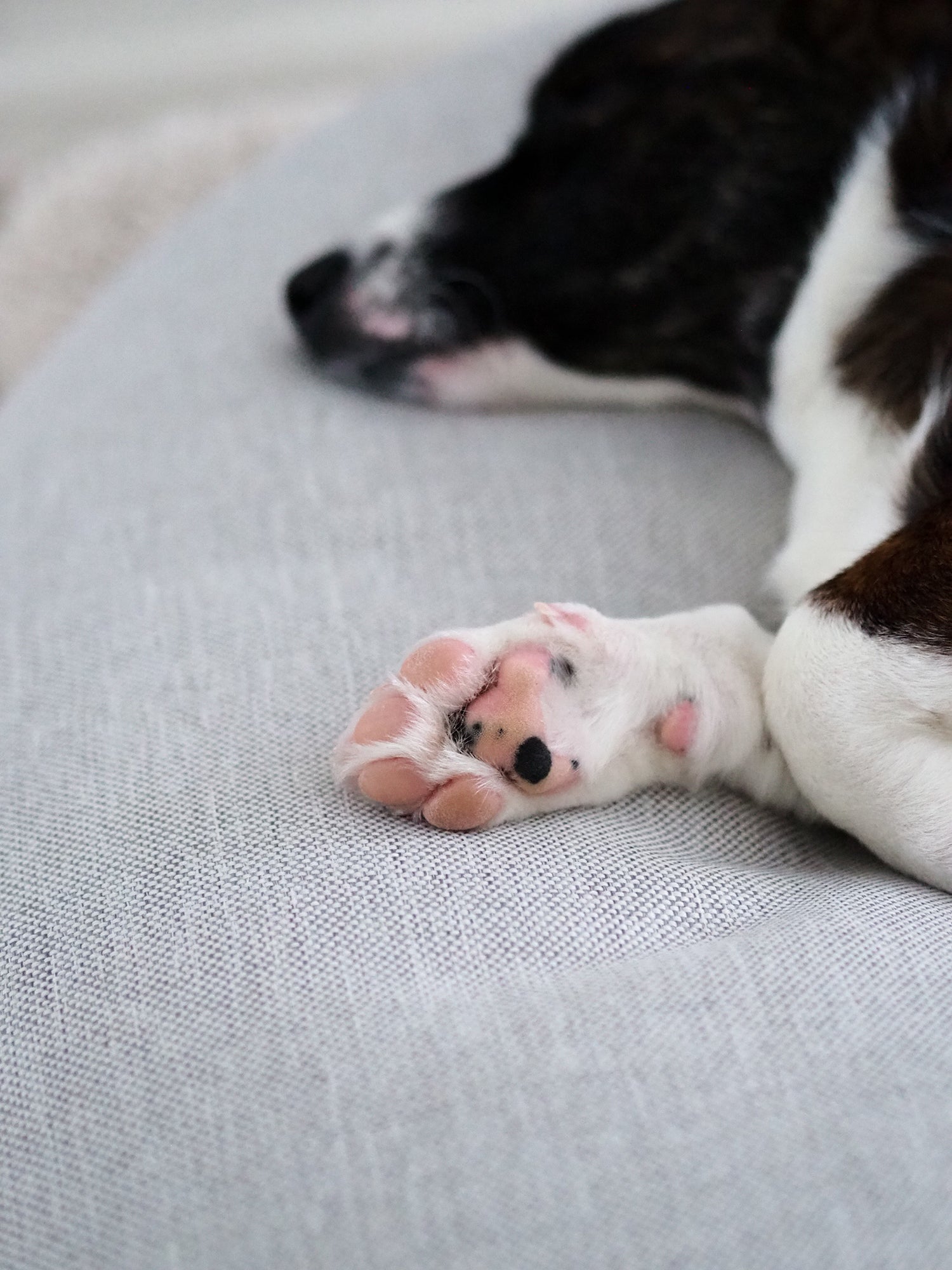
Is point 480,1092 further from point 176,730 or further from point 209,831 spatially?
point 176,730

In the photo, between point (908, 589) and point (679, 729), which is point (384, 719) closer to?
point (679, 729)

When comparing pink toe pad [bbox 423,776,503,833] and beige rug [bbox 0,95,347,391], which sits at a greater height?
beige rug [bbox 0,95,347,391]

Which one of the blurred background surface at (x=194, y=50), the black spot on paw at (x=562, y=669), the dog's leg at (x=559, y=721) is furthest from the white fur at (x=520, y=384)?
the blurred background surface at (x=194, y=50)

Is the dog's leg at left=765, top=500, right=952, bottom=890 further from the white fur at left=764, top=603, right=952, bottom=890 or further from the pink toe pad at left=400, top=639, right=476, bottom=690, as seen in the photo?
the pink toe pad at left=400, top=639, right=476, bottom=690

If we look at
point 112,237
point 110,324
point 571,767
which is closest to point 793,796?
point 571,767

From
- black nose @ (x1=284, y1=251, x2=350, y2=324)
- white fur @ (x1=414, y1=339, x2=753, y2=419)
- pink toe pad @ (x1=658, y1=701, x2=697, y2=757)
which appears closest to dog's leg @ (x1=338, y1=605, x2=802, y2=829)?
pink toe pad @ (x1=658, y1=701, x2=697, y2=757)

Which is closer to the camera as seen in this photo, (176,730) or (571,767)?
(571,767)
